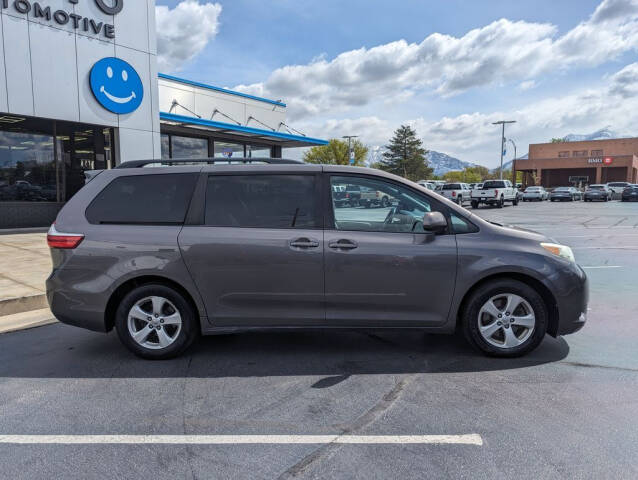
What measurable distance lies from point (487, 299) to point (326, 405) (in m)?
1.75

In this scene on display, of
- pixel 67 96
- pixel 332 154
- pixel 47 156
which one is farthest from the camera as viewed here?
pixel 332 154

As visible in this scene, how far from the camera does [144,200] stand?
4266 millimetres

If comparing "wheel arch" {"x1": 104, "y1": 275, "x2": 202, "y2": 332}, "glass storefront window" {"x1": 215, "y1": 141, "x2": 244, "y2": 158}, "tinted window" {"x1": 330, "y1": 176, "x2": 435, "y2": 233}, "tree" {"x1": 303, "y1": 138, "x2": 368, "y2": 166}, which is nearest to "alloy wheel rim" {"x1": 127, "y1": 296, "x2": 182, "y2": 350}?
"wheel arch" {"x1": 104, "y1": 275, "x2": 202, "y2": 332}

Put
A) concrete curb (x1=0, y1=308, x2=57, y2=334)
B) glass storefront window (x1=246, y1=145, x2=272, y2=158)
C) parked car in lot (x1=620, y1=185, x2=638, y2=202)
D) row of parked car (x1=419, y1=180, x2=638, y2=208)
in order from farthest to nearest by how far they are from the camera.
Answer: parked car in lot (x1=620, y1=185, x2=638, y2=202), row of parked car (x1=419, y1=180, x2=638, y2=208), glass storefront window (x1=246, y1=145, x2=272, y2=158), concrete curb (x1=0, y1=308, x2=57, y2=334)

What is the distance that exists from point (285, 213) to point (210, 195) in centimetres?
72

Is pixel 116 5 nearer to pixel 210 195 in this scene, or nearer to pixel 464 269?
pixel 210 195

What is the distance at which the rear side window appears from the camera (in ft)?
13.8

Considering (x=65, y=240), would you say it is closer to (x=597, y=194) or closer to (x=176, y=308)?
(x=176, y=308)

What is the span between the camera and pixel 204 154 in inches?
814

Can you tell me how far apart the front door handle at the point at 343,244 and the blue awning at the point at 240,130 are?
13563 millimetres

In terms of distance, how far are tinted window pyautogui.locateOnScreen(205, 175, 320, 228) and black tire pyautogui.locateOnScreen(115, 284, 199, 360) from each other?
751 millimetres

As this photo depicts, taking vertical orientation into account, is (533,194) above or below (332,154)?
below

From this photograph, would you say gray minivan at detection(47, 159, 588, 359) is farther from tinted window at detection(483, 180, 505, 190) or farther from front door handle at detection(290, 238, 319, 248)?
tinted window at detection(483, 180, 505, 190)

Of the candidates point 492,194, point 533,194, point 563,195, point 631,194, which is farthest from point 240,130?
point 631,194
